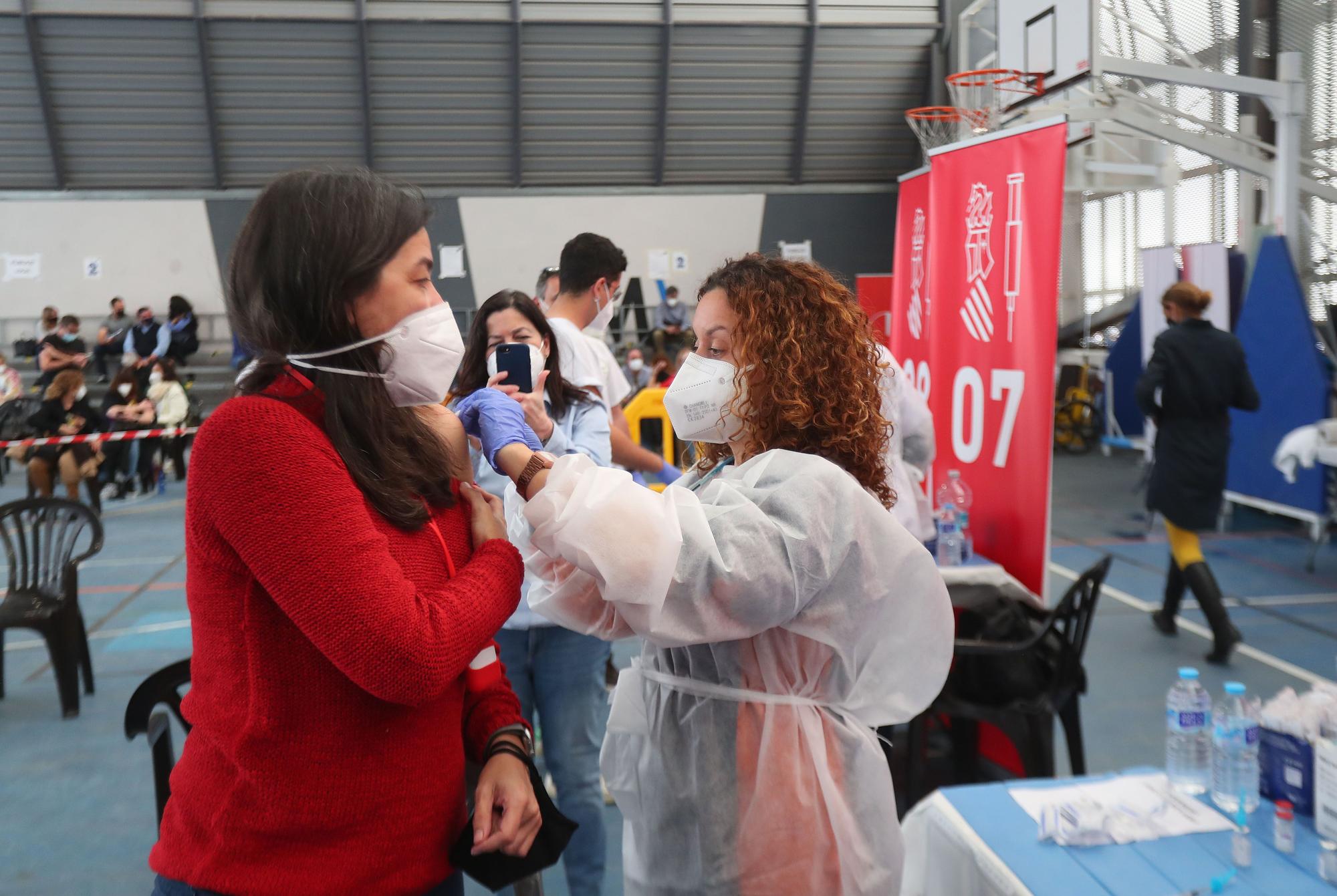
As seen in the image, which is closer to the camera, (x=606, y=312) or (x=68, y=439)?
(x=606, y=312)

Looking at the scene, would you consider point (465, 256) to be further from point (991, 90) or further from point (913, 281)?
point (913, 281)

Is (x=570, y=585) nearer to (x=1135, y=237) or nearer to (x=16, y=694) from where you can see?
(x=16, y=694)

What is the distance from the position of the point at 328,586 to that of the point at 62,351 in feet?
38.4

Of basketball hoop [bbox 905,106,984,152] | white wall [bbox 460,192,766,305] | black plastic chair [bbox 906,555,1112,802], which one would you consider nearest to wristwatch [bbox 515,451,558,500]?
black plastic chair [bbox 906,555,1112,802]

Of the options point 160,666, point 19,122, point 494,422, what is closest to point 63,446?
point 160,666

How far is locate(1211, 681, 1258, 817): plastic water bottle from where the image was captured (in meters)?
1.76

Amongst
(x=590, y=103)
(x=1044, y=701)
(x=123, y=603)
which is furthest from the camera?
(x=590, y=103)

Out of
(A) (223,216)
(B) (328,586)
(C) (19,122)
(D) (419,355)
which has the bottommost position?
(B) (328,586)

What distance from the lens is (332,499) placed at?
3.41ft

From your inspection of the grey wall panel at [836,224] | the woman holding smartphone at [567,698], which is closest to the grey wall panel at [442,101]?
the grey wall panel at [836,224]

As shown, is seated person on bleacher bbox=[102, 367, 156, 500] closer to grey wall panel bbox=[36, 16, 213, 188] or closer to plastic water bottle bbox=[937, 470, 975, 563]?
grey wall panel bbox=[36, 16, 213, 188]

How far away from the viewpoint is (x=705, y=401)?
1.54 m

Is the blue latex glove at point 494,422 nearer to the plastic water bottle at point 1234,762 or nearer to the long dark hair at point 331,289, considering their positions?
the long dark hair at point 331,289

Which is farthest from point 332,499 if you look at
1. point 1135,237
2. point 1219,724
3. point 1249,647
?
point 1135,237
